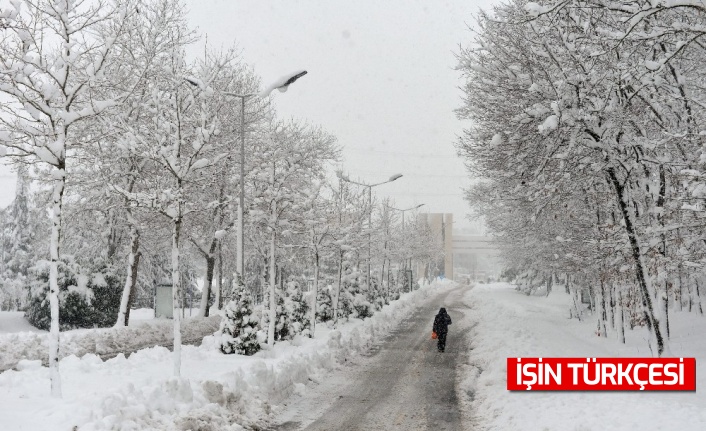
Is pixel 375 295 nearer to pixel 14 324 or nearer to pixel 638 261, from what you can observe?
pixel 14 324

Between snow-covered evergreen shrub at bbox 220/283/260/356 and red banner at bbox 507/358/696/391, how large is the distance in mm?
6648

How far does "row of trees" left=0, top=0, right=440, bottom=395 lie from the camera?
9172 mm

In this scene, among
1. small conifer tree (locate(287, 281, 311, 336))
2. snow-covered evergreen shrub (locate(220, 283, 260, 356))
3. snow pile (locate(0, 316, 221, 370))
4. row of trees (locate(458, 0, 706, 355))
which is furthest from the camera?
small conifer tree (locate(287, 281, 311, 336))

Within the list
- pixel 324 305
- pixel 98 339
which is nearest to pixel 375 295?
pixel 324 305

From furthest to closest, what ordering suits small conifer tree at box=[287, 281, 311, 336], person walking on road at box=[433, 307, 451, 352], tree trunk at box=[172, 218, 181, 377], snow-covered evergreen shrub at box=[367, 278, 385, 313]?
snow-covered evergreen shrub at box=[367, 278, 385, 313] → small conifer tree at box=[287, 281, 311, 336] → person walking on road at box=[433, 307, 451, 352] → tree trunk at box=[172, 218, 181, 377]

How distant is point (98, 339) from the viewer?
19141mm

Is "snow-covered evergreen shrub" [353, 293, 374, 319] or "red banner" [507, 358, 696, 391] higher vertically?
"red banner" [507, 358, 696, 391]

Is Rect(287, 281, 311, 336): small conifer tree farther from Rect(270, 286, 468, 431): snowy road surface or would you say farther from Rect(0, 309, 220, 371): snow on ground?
Rect(0, 309, 220, 371): snow on ground

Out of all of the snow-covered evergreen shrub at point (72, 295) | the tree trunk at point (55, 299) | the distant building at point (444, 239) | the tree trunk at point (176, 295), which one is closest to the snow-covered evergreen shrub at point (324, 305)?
the snow-covered evergreen shrub at point (72, 295)

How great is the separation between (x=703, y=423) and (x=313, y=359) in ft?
30.1

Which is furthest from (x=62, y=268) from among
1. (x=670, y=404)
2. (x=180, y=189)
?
(x=670, y=404)

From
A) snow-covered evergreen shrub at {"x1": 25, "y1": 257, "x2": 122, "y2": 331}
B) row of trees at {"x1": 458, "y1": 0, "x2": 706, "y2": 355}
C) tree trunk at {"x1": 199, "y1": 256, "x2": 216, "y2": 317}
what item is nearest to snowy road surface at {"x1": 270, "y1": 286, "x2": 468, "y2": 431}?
row of trees at {"x1": 458, "y1": 0, "x2": 706, "y2": 355}

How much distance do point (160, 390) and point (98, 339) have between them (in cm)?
1220

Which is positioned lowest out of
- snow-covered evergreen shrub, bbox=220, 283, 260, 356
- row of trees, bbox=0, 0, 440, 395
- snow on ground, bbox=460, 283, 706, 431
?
snow on ground, bbox=460, 283, 706, 431
